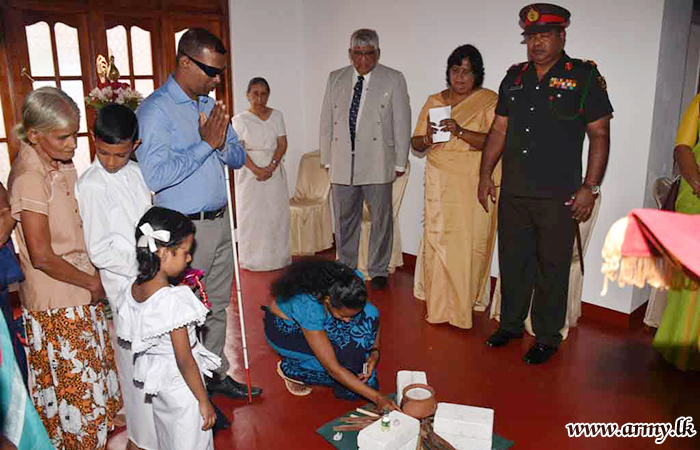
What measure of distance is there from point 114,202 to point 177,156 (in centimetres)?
34

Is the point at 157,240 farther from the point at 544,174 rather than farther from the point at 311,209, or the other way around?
the point at 311,209

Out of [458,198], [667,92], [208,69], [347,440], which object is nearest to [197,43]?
[208,69]

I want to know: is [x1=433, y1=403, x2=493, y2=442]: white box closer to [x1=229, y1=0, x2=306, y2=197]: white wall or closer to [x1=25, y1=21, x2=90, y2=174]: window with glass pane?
[x1=25, y1=21, x2=90, y2=174]: window with glass pane

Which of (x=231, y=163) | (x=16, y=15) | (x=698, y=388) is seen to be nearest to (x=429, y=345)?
(x=698, y=388)

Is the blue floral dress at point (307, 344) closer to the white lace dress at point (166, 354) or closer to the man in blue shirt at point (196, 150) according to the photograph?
the man in blue shirt at point (196, 150)

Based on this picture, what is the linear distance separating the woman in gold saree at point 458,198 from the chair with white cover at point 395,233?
80 cm

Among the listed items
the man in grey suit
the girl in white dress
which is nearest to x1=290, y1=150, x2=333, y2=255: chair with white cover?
the man in grey suit

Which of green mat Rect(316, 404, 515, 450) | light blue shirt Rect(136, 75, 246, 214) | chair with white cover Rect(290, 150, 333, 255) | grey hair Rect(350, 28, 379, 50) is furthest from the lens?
chair with white cover Rect(290, 150, 333, 255)

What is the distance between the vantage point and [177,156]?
2426 mm

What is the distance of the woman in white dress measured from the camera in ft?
15.5

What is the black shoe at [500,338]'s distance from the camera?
139 inches

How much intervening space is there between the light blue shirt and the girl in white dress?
39cm

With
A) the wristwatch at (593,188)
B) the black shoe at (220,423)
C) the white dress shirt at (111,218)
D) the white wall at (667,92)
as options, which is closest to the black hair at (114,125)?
the white dress shirt at (111,218)

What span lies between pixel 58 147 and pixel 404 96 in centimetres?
266
